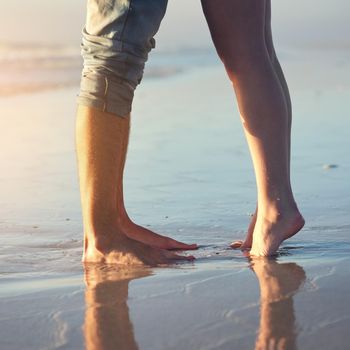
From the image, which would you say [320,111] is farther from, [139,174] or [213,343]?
[213,343]

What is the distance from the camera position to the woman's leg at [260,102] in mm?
2768

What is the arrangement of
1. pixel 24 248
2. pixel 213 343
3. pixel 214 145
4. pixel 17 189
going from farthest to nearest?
pixel 214 145
pixel 17 189
pixel 24 248
pixel 213 343

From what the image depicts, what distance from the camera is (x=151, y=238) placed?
2.91 meters

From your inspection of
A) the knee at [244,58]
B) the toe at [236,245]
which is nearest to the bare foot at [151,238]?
the toe at [236,245]

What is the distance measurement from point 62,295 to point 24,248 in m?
0.76

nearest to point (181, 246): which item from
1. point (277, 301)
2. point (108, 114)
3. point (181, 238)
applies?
point (181, 238)

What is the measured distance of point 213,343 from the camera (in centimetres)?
175

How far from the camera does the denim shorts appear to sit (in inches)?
103

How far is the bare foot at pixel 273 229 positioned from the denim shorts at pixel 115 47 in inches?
18.8

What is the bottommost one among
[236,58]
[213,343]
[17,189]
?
[213,343]

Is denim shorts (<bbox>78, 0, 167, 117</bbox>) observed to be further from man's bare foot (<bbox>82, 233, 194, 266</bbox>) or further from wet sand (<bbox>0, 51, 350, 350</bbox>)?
wet sand (<bbox>0, 51, 350, 350</bbox>)

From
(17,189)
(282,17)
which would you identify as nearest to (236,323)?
(17,189)

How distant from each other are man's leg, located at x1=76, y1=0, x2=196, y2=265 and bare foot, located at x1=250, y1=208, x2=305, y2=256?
0.82 feet

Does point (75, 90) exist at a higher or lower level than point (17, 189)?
higher
